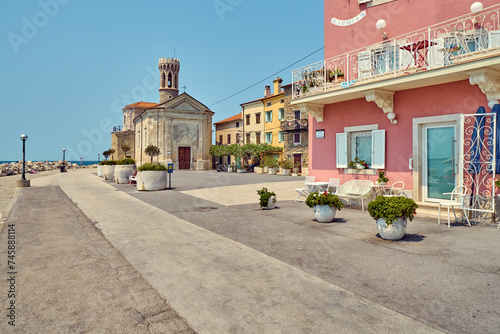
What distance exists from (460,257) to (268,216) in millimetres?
4692

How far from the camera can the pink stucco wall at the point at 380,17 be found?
889cm

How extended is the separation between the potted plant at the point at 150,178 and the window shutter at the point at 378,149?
1025 cm

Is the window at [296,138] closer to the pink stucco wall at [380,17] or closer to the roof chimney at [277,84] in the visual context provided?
the roof chimney at [277,84]

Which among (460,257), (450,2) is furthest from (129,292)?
(450,2)

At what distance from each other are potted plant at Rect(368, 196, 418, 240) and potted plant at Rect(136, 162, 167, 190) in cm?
1191

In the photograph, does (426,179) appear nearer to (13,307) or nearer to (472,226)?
(472,226)

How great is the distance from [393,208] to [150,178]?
12304mm

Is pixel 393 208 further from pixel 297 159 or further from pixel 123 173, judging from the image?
pixel 297 159

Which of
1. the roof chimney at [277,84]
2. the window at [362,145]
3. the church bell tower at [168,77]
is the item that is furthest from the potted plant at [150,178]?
the church bell tower at [168,77]

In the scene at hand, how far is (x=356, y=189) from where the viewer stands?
9.98m

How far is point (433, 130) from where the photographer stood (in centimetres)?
870

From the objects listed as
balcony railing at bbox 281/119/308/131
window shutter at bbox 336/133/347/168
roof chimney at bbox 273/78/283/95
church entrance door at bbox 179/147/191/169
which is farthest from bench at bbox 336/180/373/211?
church entrance door at bbox 179/147/191/169

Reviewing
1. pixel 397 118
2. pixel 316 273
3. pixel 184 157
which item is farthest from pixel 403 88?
pixel 184 157

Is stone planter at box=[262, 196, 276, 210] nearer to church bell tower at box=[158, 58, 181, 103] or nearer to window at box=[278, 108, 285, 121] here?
window at box=[278, 108, 285, 121]
